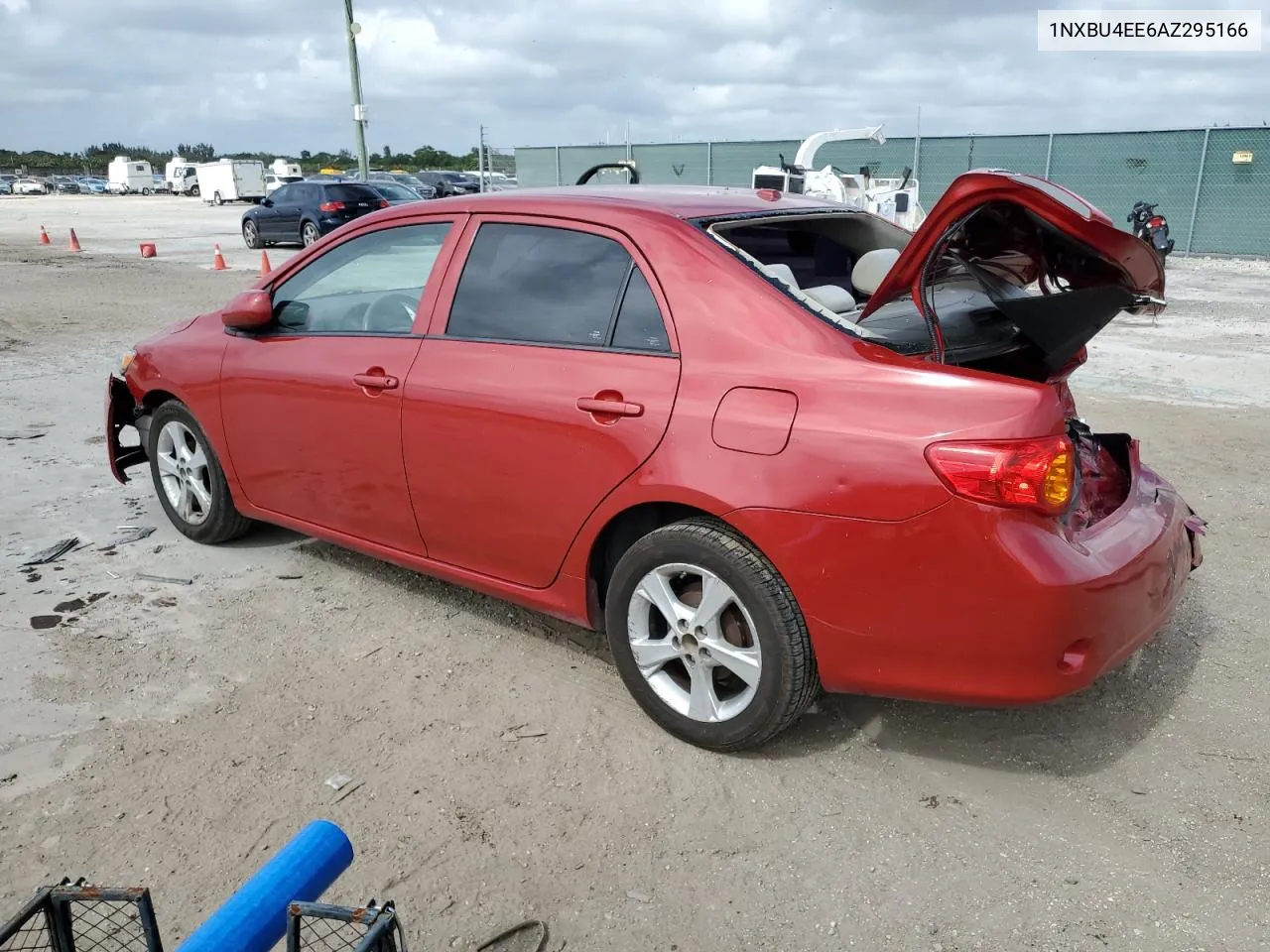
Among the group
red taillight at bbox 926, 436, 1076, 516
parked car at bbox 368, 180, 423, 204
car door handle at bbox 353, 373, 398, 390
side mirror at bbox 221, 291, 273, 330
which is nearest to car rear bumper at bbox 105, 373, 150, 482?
side mirror at bbox 221, 291, 273, 330

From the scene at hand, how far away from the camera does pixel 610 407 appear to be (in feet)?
10.00

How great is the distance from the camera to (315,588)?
4.33 m

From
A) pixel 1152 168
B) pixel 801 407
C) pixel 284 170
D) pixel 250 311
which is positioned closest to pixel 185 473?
pixel 250 311

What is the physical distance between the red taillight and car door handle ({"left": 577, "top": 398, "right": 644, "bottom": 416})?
2.96 ft

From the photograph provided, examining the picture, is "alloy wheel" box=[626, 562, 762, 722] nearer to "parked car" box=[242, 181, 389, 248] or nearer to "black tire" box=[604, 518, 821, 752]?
"black tire" box=[604, 518, 821, 752]

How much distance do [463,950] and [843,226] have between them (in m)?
2.88

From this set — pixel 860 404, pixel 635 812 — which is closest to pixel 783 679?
pixel 635 812

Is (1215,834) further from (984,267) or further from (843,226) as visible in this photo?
(843,226)

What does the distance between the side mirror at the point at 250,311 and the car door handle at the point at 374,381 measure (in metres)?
0.66

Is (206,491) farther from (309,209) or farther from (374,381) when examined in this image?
(309,209)

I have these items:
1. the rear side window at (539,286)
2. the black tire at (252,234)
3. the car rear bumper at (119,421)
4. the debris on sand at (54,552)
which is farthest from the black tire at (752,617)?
the black tire at (252,234)

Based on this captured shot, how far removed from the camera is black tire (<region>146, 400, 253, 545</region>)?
180 inches

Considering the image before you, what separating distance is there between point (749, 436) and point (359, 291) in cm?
234

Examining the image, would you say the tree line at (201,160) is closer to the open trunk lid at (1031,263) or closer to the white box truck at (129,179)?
the white box truck at (129,179)
